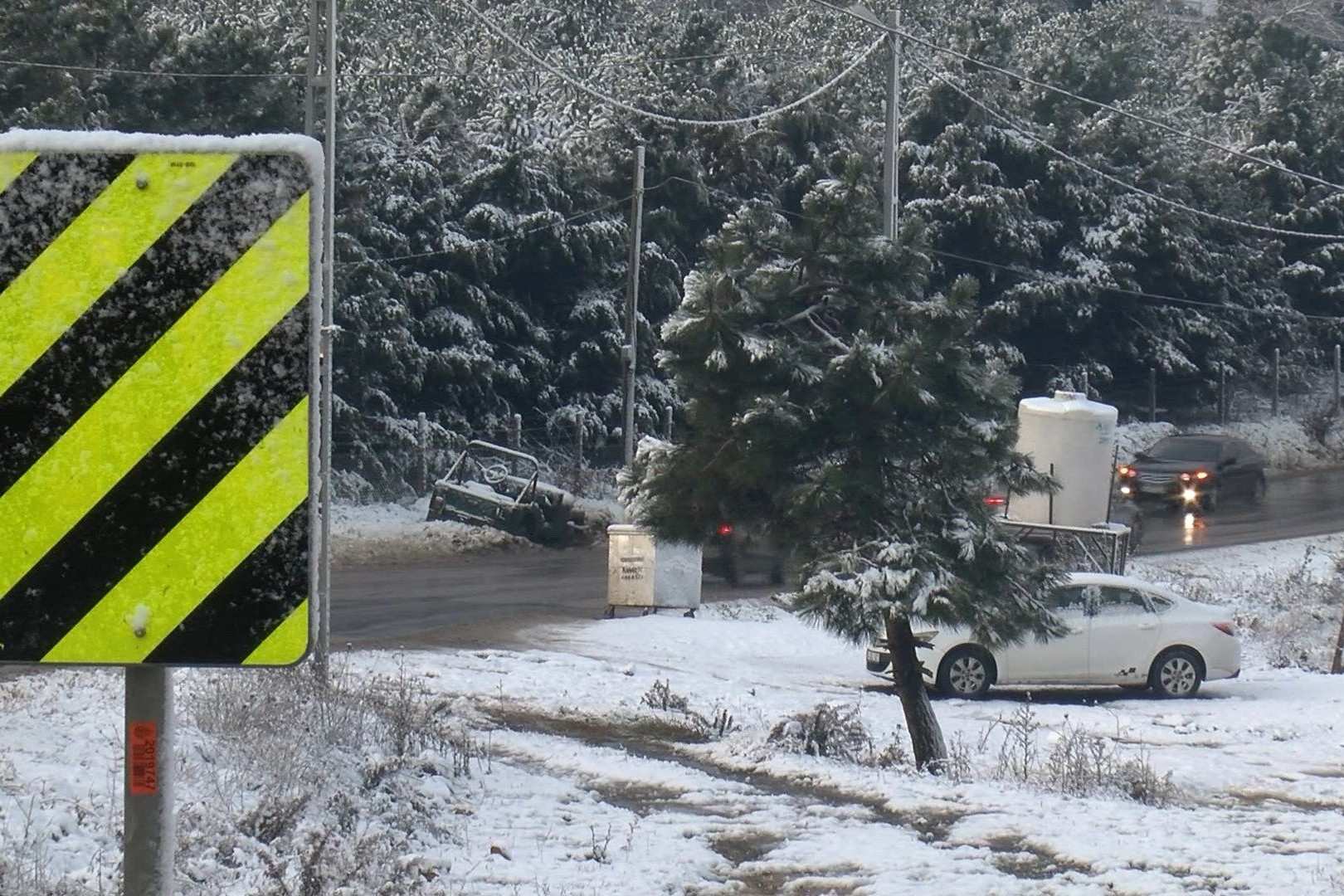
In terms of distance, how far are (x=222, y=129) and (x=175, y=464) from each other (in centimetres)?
2844

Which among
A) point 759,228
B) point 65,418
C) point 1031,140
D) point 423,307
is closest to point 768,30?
point 1031,140

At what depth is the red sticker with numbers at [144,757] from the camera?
2527 millimetres

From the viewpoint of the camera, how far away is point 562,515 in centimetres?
2900

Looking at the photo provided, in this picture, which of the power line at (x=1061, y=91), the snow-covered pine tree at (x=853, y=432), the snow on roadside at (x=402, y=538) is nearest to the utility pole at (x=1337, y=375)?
the power line at (x=1061, y=91)

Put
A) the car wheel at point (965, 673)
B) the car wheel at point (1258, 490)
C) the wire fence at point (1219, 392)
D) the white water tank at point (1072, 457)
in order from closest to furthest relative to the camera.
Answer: the car wheel at point (965, 673)
the white water tank at point (1072, 457)
the car wheel at point (1258, 490)
the wire fence at point (1219, 392)

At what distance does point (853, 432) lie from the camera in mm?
11961

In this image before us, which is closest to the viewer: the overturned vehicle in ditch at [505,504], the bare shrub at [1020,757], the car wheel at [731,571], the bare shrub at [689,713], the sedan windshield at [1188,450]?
the bare shrub at [1020,757]

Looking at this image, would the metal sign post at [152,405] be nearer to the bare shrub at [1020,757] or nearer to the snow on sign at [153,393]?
the snow on sign at [153,393]

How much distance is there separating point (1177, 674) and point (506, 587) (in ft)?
32.3

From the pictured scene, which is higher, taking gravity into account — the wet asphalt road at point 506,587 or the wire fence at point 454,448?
the wire fence at point 454,448

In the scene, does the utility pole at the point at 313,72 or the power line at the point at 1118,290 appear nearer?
the utility pole at the point at 313,72

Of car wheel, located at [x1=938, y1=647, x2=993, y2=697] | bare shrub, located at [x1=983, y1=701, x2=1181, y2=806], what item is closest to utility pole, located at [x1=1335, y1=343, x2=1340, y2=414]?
car wheel, located at [x1=938, y1=647, x2=993, y2=697]

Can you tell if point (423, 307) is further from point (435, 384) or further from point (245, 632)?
point (245, 632)

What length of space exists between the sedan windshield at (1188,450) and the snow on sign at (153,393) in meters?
33.3
